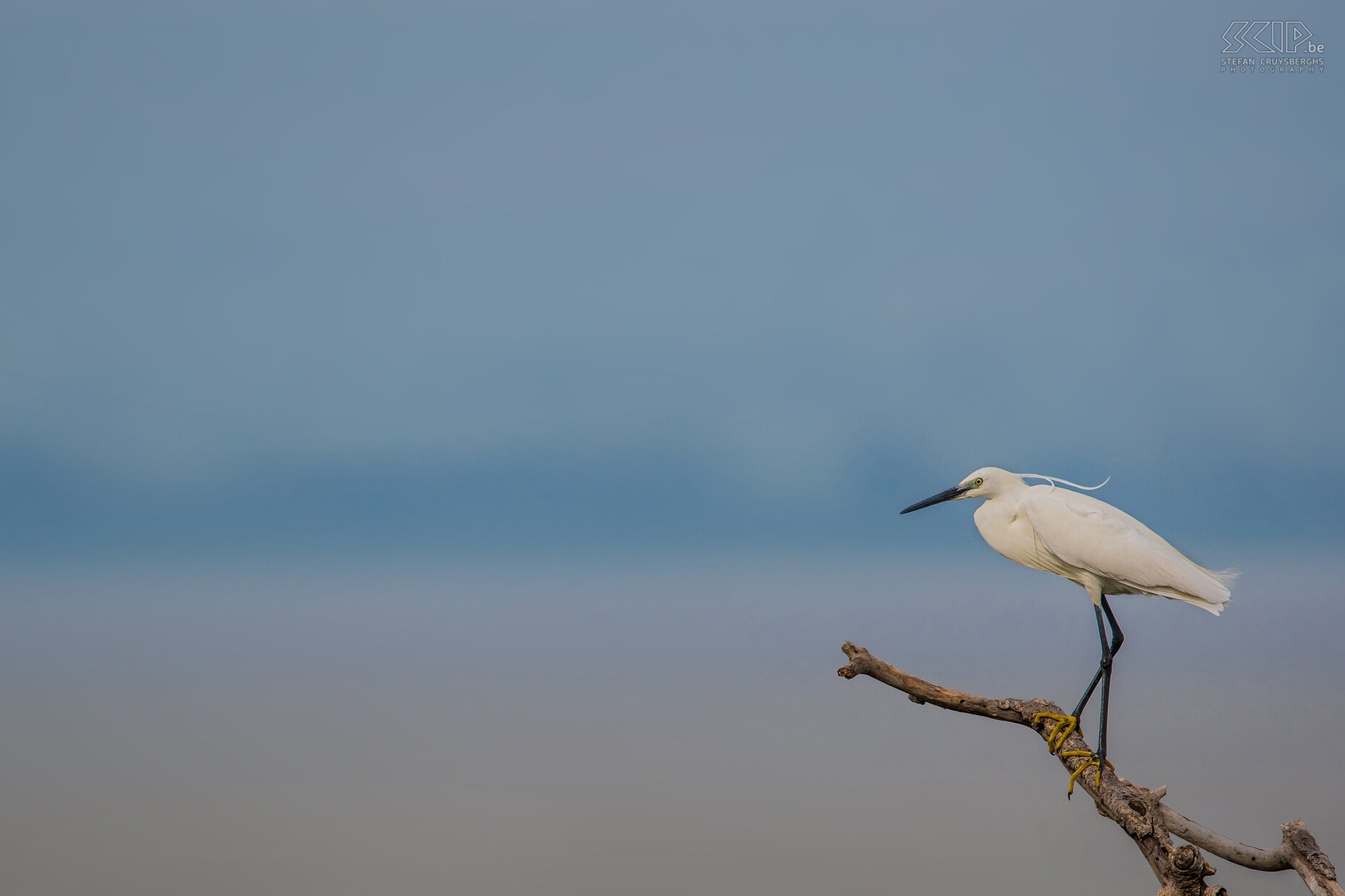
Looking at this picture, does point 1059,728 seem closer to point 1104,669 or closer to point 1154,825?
point 1104,669

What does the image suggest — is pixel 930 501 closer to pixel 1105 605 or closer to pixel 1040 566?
pixel 1040 566

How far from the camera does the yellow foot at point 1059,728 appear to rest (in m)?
2.29

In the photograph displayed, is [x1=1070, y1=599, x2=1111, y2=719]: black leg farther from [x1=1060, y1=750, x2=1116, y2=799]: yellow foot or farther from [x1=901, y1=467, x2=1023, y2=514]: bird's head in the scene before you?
[x1=901, y1=467, x2=1023, y2=514]: bird's head

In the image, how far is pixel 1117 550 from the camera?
2.35m

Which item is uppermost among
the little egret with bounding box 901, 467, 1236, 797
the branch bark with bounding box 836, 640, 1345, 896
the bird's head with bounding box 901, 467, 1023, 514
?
the bird's head with bounding box 901, 467, 1023, 514

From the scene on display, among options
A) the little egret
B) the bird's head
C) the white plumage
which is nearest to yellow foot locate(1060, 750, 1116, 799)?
the little egret

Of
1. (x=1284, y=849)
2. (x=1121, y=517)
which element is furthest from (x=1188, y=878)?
(x=1121, y=517)

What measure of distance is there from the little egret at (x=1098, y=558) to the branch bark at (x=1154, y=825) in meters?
0.04

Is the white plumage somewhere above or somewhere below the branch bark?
above

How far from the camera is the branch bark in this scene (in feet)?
6.01

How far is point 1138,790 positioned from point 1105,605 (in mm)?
511

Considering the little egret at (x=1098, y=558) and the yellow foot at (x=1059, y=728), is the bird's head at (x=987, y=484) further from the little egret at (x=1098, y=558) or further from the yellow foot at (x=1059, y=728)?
the yellow foot at (x=1059, y=728)

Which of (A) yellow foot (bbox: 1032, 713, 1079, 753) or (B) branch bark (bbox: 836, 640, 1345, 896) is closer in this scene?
(B) branch bark (bbox: 836, 640, 1345, 896)

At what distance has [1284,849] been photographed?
186 cm
